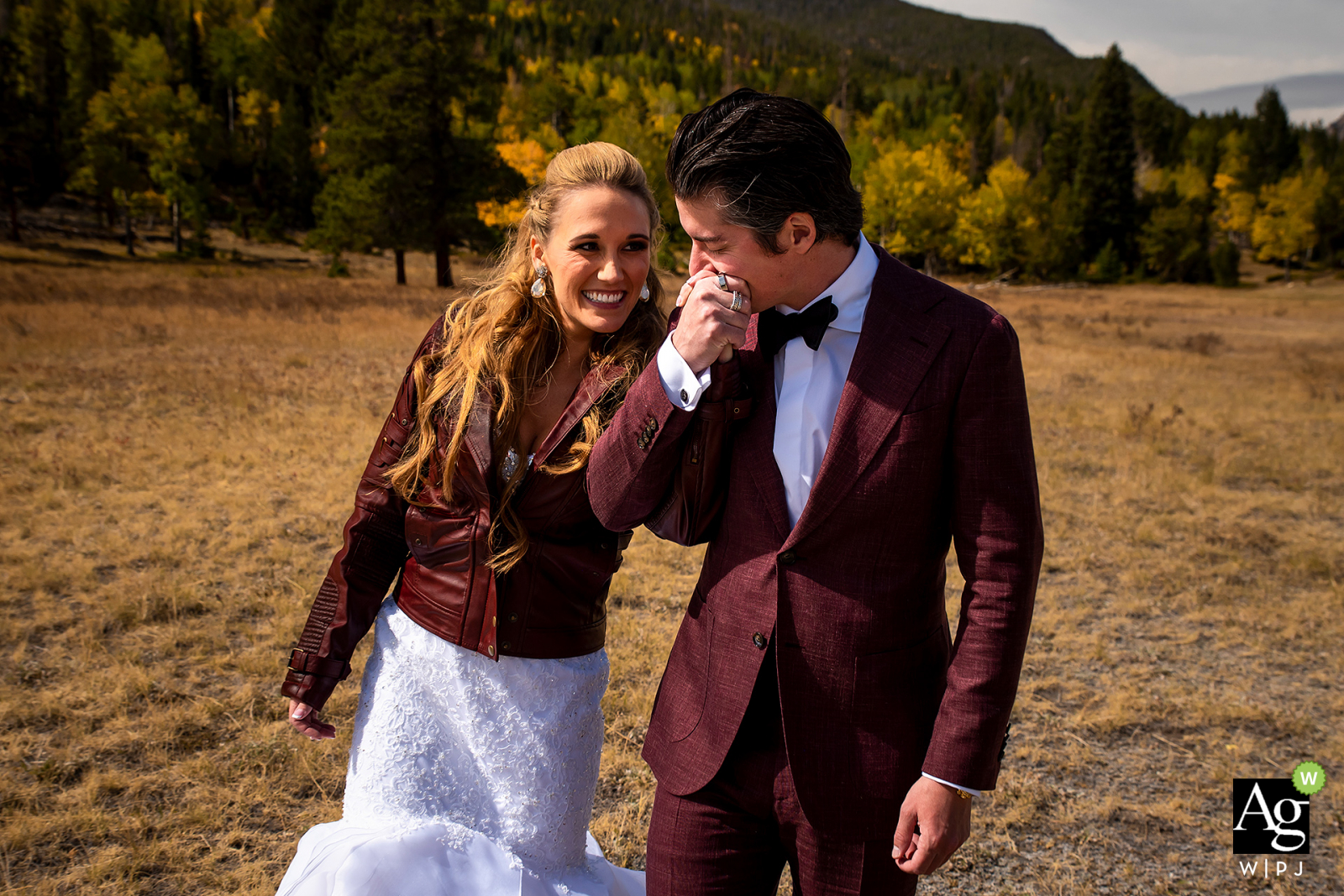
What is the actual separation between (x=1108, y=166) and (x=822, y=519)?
74.4 metres

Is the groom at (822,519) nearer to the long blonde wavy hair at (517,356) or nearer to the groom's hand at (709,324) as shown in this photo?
the groom's hand at (709,324)

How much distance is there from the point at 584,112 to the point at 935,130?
35480 mm

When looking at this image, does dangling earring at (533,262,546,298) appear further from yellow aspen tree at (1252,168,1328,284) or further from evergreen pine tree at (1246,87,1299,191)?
evergreen pine tree at (1246,87,1299,191)

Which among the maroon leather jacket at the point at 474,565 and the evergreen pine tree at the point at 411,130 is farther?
the evergreen pine tree at the point at 411,130

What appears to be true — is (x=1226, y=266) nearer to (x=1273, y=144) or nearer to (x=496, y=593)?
(x=1273, y=144)

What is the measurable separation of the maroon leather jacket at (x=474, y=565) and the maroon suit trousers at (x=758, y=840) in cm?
63

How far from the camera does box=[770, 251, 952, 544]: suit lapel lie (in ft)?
5.34

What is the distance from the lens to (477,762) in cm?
229

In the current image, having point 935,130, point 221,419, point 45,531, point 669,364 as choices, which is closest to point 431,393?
point 669,364

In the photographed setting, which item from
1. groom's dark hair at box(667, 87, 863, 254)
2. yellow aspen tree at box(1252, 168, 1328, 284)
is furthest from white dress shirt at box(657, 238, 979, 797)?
yellow aspen tree at box(1252, 168, 1328, 284)

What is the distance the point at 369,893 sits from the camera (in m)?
1.98

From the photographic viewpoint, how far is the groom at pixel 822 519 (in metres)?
1.60

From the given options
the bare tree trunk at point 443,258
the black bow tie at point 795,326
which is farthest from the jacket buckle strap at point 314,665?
the bare tree trunk at point 443,258

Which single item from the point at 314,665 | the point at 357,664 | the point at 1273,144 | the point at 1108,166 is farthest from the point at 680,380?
the point at 1273,144
